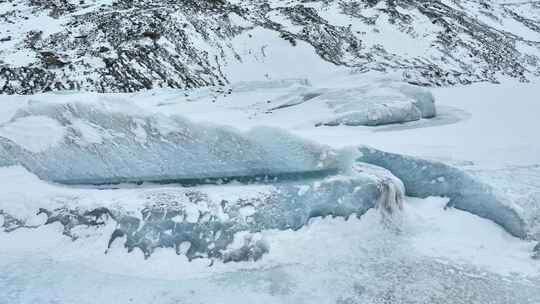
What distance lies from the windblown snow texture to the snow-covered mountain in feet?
35.9

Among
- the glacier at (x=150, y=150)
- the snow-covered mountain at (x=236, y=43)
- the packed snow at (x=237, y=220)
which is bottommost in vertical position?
the snow-covered mountain at (x=236, y=43)

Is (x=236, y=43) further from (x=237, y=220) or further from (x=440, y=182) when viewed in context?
(x=237, y=220)

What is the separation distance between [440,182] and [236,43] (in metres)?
15.1

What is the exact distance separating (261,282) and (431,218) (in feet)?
9.94

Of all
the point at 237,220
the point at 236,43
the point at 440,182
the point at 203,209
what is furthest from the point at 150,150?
the point at 236,43

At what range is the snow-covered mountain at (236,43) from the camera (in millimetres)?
17391

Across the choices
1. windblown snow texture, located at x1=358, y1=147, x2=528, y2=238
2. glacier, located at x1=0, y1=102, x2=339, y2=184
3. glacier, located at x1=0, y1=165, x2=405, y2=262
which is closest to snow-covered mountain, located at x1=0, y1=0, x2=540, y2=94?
glacier, located at x1=0, y1=102, x2=339, y2=184

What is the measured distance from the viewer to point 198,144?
24.0ft

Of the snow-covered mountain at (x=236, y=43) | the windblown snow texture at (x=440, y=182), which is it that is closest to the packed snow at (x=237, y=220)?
the windblown snow texture at (x=440, y=182)

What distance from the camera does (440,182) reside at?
807 cm

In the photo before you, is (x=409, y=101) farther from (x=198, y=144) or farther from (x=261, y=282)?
(x=261, y=282)

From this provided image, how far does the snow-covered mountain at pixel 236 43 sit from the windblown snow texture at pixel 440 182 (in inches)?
431

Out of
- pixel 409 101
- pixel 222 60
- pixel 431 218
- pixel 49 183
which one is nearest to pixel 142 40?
pixel 222 60

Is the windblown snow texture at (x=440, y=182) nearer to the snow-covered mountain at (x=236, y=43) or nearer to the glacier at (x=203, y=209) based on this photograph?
the glacier at (x=203, y=209)
